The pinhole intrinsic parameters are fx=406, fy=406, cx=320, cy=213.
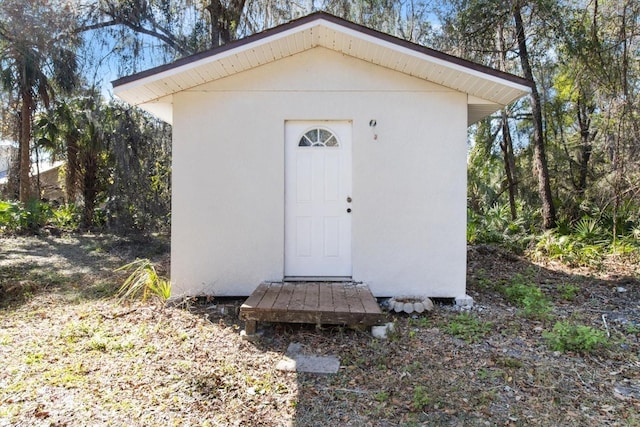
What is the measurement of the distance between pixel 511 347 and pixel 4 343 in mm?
5089

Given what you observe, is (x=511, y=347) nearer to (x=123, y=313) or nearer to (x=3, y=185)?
(x=123, y=313)

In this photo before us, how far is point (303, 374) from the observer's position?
Result: 3490 millimetres

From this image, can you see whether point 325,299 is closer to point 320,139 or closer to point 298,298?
point 298,298

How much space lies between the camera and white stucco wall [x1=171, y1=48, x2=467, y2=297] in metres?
5.30

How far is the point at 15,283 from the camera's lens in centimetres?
628

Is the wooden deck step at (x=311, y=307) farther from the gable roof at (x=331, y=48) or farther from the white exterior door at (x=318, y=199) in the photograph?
the gable roof at (x=331, y=48)

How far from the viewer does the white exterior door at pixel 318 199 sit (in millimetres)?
5430

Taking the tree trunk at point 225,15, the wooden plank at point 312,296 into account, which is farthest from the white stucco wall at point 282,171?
the tree trunk at point 225,15

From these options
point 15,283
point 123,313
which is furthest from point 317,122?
point 15,283

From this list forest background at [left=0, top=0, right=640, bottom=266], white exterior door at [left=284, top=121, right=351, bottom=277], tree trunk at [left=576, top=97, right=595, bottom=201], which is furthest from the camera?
tree trunk at [left=576, top=97, right=595, bottom=201]

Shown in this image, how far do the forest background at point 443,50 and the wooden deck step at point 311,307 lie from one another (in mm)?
5881

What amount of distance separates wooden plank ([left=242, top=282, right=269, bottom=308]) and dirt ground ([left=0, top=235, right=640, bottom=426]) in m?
0.33

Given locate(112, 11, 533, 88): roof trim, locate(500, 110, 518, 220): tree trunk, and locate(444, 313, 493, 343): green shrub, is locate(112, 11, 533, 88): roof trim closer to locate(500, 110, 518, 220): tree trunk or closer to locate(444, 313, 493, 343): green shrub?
locate(444, 313, 493, 343): green shrub

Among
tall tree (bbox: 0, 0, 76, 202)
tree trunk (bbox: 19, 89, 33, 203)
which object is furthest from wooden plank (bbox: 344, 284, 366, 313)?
tree trunk (bbox: 19, 89, 33, 203)
